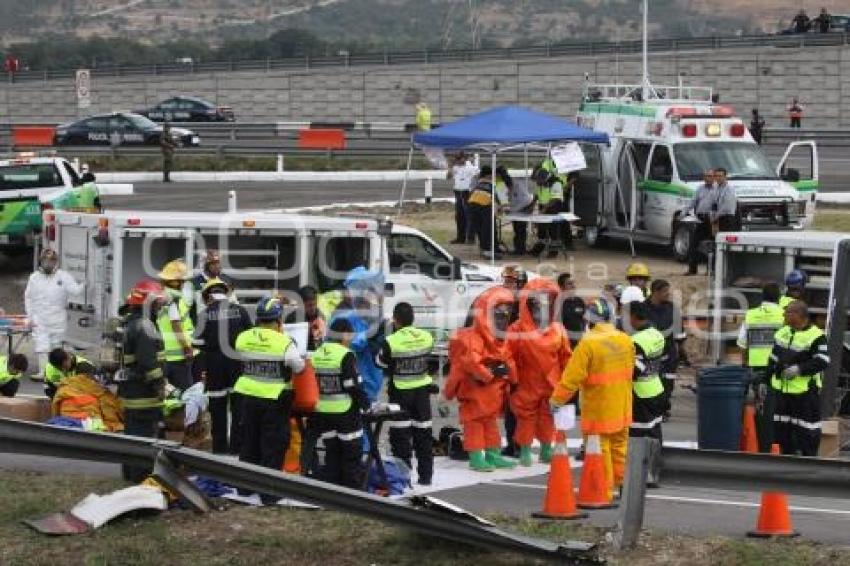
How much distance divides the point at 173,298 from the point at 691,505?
5.31 metres

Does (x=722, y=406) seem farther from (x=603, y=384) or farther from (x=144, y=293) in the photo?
(x=144, y=293)

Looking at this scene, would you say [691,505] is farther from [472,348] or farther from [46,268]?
[46,268]

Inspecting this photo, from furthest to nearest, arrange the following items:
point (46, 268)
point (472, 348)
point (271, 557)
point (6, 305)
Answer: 1. point (6, 305)
2. point (46, 268)
3. point (472, 348)
4. point (271, 557)

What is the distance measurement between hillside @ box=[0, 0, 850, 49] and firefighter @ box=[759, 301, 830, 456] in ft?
370

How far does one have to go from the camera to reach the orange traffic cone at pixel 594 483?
42.4ft

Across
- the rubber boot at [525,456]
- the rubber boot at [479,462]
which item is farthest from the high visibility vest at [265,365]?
the rubber boot at [525,456]

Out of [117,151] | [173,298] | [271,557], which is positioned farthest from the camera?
[117,151]

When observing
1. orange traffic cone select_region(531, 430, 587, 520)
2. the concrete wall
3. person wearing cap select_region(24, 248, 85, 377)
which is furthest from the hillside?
orange traffic cone select_region(531, 430, 587, 520)

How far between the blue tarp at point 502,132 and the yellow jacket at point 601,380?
11.9 meters

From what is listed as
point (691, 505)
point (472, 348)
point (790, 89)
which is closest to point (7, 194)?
point (472, 348)

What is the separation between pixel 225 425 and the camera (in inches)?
575

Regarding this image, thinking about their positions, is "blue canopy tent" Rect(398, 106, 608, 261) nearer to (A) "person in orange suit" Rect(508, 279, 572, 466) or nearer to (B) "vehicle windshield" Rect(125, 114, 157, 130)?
(A) "person in orange suit" Rect(508, 279, 572, 466)

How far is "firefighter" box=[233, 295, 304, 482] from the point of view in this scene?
42.1 ft

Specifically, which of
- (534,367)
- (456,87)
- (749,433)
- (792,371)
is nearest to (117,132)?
(456,87)
